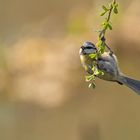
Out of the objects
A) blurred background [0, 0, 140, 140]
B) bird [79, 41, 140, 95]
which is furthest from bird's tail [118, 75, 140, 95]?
blurred background [0, 0, 140, 140]

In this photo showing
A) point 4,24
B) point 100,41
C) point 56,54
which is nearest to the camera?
point 100,41

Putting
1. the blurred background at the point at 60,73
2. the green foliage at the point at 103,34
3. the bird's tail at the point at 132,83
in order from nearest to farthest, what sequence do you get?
the green foliage at the point at 103,34 < the bird's tail at the point at 132,83 < the blurred background at the point at 60,73

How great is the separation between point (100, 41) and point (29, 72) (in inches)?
84.7

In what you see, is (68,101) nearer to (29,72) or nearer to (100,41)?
(29,72)

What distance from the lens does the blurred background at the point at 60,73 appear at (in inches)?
122

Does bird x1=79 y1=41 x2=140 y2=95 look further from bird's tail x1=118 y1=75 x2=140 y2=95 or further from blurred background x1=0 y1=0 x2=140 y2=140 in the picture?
blurred background x1=0 y1=0 x2=140 y2=140

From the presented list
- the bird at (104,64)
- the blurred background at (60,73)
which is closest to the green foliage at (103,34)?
the bird at (104,64)

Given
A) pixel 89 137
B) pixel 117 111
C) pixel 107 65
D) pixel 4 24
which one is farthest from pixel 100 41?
pixel 117 111

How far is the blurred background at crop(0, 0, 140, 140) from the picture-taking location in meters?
3.09

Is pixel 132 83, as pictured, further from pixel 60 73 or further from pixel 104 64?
pixel 60 73

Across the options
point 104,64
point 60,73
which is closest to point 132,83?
point 104,64

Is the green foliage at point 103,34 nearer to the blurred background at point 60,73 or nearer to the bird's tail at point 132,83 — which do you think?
the bird's tail at point 132,83

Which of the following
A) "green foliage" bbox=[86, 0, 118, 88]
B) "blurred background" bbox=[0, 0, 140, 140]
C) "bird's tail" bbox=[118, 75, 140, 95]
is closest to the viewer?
"green foliage" bbox=[86, 0, 118, 88]

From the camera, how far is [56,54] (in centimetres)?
328
